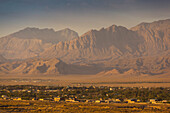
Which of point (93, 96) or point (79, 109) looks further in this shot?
point (93, 96)

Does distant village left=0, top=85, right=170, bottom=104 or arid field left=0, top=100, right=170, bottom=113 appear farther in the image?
distant village left=0, top=85, right=170, bottom=104

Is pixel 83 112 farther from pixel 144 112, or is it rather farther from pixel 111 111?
pixel 144 112

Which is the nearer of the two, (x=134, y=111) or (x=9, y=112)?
(x=9, y=112)

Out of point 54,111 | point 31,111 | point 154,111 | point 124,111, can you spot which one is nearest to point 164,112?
point 154,111

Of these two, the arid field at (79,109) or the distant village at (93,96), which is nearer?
the arid field at (79,109)

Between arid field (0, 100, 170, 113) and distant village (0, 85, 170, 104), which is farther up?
distant village (0, 85, 170, 104)

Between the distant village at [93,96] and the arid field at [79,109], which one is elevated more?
the distant village at [93,96]

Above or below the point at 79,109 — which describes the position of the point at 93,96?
above

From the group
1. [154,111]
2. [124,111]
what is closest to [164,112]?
[154,111]

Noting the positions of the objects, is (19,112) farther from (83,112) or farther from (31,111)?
(83,112)
